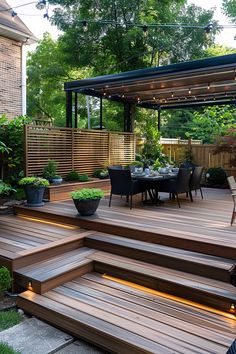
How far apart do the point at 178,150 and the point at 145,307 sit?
8748mm

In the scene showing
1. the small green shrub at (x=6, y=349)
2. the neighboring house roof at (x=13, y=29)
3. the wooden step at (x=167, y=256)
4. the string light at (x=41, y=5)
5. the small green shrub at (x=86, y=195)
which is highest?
the neighboring house roof at (x=13, y=29)

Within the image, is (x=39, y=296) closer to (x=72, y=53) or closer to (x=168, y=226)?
(x=168, y=226)

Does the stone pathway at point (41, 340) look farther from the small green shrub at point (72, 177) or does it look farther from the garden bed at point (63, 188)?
the small green shrub at point (72, 177)

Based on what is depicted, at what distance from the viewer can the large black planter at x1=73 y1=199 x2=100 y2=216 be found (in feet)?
16.8

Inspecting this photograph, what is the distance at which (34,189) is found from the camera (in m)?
6.04

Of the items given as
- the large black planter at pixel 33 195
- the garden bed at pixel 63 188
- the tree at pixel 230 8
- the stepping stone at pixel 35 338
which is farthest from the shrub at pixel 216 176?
the tree at pixel 230 8

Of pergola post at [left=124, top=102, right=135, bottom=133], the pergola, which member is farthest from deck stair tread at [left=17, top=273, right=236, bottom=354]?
pergola post at [left=124, top=102, right=135, bottom=133]

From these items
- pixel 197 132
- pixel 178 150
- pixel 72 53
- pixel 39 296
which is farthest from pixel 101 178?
pixel 197 132

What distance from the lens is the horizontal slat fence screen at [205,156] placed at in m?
9.82

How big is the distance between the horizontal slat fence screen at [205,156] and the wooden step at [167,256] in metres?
6.17

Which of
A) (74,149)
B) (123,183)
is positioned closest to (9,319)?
(123,183)

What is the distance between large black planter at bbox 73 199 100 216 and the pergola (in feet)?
11.3

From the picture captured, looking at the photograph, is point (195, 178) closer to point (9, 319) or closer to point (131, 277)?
point (131, 277)

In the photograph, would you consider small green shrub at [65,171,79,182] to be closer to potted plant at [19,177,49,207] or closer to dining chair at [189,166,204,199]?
potted plant at [19,177,49,207]
